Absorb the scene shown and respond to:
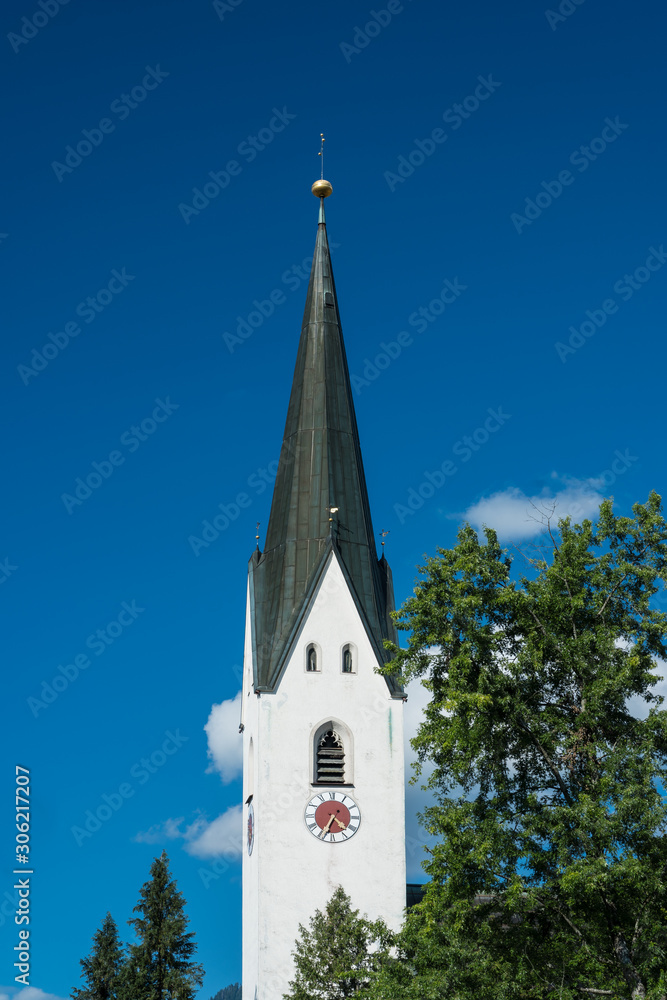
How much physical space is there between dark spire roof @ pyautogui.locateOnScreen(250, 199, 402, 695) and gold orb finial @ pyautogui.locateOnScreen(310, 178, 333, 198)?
12.8ft

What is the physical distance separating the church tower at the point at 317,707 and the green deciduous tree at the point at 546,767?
9231mm

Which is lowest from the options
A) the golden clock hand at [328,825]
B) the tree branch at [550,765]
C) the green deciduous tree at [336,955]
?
the green deciduous tree at [336,955]

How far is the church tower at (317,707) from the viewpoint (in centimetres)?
3155

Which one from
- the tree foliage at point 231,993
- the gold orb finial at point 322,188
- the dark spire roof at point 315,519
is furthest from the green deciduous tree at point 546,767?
the tree foliage at point 231,993

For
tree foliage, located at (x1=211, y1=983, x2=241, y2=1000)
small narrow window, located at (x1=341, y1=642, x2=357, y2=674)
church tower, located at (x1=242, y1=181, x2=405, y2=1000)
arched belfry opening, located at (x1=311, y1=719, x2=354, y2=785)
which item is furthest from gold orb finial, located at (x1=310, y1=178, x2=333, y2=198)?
tree foliage, located at (x1=211, y1=983, x2=241, y2=1000)

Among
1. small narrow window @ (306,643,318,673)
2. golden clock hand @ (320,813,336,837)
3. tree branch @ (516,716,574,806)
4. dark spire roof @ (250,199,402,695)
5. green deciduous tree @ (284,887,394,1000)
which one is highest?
dark spire roof @ (250,199,402,695)

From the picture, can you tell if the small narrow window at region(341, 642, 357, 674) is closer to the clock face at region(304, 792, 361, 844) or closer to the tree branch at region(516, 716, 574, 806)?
the clock face at region(304, 792, 361, 844)

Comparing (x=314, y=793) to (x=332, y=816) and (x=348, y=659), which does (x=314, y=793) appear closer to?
(x=332, y=816)

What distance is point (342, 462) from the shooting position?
3678 cm

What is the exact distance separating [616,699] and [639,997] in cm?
Result: 437

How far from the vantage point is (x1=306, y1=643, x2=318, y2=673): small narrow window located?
33.9 metres

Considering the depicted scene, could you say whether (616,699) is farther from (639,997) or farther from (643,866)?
(639,997)

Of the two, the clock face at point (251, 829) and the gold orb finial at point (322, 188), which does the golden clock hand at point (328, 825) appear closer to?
the clock face at point (251, 829)

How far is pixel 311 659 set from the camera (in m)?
34.1
